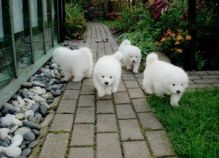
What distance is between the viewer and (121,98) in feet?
15.5

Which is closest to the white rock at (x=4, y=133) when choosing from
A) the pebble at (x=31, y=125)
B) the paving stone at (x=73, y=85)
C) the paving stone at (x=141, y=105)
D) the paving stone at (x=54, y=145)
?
the pebble at (x=31, y=125)

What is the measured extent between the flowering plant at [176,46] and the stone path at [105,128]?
1509 millimetres

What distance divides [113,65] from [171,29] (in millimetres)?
3756

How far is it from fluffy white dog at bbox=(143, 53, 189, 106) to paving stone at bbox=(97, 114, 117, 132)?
2.31 ft

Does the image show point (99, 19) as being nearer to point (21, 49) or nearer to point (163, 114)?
point (21, 49)

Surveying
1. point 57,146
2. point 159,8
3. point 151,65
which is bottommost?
point 57,146

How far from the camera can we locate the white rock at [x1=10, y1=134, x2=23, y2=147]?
10.8 ft

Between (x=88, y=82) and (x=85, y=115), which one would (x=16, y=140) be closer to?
(x=85, y=115)

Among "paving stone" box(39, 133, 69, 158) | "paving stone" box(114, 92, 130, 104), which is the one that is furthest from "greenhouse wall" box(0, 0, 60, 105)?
"paving stone" box(114, 92, 130, 104)

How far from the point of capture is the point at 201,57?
676 centimetres

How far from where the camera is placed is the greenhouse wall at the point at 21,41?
435 cm

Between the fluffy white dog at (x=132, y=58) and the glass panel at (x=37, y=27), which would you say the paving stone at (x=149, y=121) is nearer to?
the fluffy white dog at (x=132, y=58)

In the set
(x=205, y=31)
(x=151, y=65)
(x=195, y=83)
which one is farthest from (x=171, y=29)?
(x=151, y=65)

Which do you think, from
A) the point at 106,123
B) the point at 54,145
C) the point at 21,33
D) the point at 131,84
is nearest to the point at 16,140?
the point at 54,145
